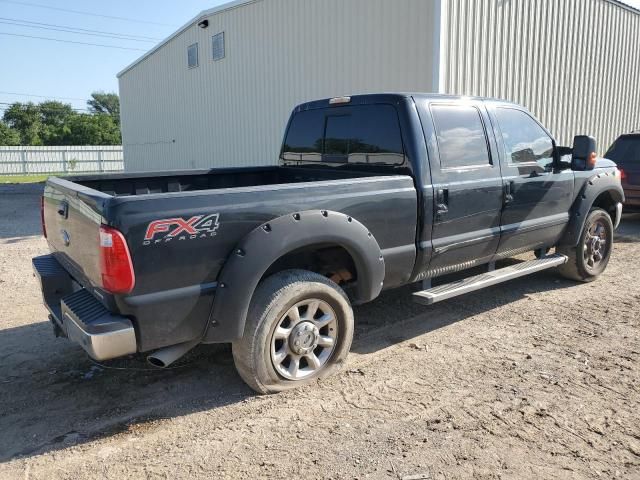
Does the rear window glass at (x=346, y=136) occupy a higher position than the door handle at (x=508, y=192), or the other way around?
the rear window glass at (x=346, y=136)

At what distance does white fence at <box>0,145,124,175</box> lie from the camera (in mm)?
37875

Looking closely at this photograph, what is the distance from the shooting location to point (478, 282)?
464 centimetres

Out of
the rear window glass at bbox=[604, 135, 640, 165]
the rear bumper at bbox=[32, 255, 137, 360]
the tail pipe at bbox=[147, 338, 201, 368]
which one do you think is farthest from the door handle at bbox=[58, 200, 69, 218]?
the rear window glass at bbox=[604, 135, 640, 165]

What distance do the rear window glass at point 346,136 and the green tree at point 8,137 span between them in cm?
5241

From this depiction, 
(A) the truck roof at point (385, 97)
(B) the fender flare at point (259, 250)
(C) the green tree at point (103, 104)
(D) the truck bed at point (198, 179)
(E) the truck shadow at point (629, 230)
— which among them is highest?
(C) the green tree at point (103, 104)

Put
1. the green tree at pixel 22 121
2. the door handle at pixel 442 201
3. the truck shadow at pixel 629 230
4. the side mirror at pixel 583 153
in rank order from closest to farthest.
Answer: the door handle at pixel 442 201
the side mirror at pixel 583 153
the truck shadow at pixel 629 230
the green tree at pixel 22 121

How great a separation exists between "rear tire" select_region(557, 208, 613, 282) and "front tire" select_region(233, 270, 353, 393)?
329cm

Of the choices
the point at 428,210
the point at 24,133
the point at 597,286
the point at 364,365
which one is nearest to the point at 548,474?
the point at 364,365

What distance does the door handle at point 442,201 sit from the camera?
4211 millimetres

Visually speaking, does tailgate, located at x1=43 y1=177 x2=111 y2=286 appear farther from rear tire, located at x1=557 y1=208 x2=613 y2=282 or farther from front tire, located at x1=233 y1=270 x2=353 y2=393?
rear tire, located at x1=557 y1=208 x2=613 y2=282

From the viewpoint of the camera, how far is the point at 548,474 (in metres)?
2.71

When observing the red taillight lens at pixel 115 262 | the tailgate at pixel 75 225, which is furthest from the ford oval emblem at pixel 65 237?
the red taillight lens at pixel 115 262

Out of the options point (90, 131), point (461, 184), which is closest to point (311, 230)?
point (461, 184)

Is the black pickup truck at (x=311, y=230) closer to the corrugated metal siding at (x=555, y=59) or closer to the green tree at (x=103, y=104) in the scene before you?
the corrugated metal siding at (x=555, y=59)
